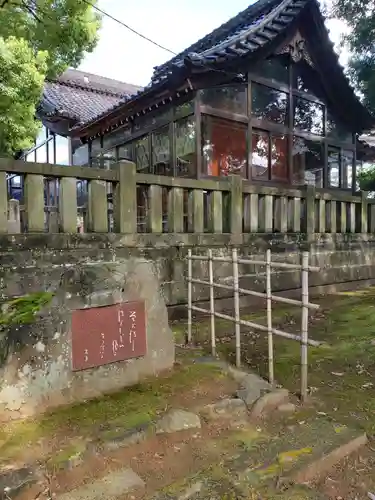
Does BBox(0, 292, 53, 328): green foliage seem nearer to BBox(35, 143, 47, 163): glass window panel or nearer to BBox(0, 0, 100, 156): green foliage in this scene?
BBox(0, 0, 100, 156): green foliage

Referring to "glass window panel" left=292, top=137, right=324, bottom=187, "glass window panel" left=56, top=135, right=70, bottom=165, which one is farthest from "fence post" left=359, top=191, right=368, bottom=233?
"glass window panel" left=56, top=135, right=70, bottom=165

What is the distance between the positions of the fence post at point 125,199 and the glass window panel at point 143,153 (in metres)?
5.48

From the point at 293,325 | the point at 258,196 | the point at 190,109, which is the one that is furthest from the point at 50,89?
the point at 293,325

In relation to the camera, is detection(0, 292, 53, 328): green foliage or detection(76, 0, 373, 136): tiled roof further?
detection(76, 0, 373, 136): tiled roof

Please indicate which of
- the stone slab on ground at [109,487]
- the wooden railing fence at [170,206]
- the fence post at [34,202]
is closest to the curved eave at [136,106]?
the wooden railing fence at [170,206]

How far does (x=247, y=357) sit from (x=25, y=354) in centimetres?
280

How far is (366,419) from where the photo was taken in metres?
3.46

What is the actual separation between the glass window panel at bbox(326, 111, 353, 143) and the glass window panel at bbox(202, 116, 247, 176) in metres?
3.62

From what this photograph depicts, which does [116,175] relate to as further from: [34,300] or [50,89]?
[50,89]

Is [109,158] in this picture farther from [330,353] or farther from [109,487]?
[109,487]

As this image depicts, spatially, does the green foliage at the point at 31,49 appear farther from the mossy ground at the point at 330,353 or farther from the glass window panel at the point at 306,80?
the mossy ground at the point at 330,353

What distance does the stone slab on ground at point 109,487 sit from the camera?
7.88 feet

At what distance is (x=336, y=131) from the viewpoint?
1163cm

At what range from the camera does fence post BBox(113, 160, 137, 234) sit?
5.11 m
